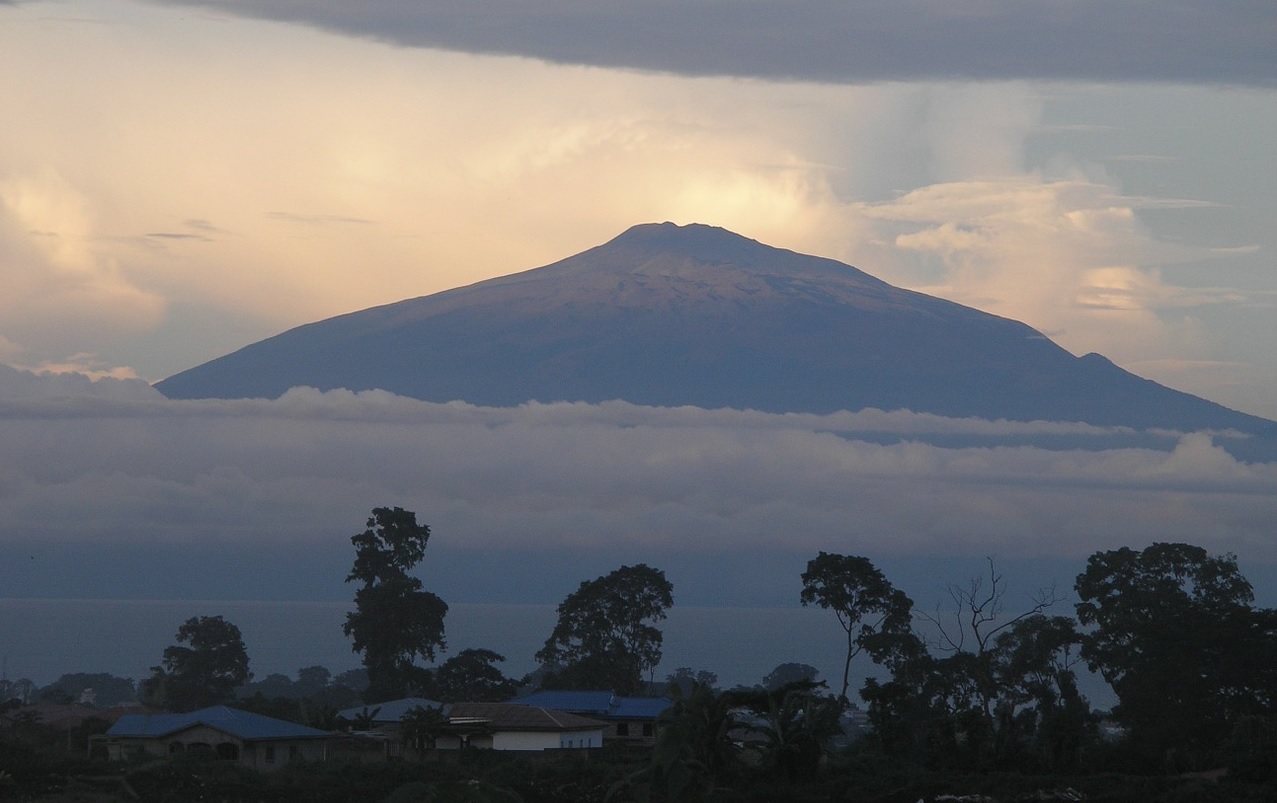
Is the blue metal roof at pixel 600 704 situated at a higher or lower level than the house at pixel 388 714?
higher

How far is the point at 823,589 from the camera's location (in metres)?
76.9

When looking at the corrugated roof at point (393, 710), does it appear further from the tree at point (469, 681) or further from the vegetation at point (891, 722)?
the tree at point (469, 681)

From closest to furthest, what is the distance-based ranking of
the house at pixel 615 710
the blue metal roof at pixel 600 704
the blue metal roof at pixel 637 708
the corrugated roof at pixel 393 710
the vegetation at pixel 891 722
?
the vegetation at pixel 891 722 → the house at pixel 615 710 → the blue metal roof at pixel 637 708 → the blue metal roof at pixel 600 704 → the corrugated roof at pixel 393 710

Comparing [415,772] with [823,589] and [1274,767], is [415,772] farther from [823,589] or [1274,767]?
[823,589]

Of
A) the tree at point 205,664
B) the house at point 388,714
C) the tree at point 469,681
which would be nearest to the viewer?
the house at point 388,714

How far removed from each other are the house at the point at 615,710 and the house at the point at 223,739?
34.3 feet

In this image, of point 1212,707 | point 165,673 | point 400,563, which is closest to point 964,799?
point 1212,707

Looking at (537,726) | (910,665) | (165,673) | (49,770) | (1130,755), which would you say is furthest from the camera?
(165,673)

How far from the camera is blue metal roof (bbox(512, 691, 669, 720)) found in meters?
63.6

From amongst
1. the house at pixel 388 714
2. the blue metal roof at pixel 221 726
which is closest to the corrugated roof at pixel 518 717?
the house at pixel 388 714

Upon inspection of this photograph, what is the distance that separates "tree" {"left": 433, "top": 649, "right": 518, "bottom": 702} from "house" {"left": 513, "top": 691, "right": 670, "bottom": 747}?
49.0ft

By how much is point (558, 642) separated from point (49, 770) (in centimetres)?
3885

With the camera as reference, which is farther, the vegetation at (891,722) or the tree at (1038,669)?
the tree at (1038,669)

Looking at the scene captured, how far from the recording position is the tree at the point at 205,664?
91250 mm
